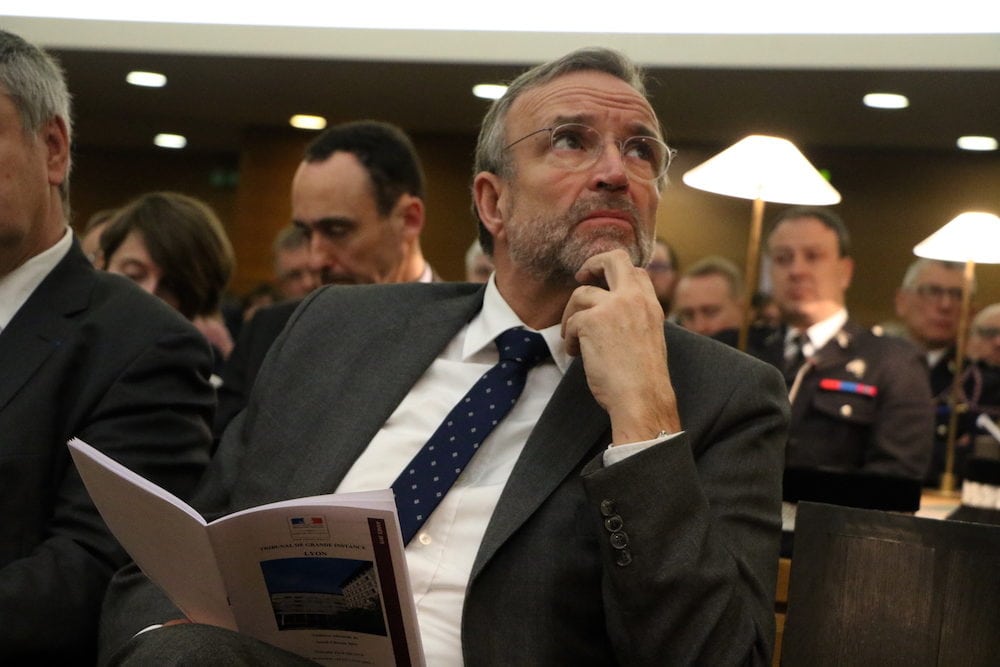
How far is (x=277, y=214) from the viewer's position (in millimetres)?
10086

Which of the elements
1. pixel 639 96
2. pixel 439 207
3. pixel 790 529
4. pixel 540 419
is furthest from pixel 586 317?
pixel 439 207

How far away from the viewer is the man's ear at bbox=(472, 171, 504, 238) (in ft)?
7.29

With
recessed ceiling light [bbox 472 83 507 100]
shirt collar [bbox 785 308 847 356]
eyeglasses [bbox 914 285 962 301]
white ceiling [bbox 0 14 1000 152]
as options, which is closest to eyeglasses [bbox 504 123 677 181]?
shirt collar [bbox 785 308 847 356]

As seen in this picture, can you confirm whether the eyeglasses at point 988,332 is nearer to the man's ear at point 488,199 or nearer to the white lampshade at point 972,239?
the white lampshade at point 972,239

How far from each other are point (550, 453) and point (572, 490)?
0.06 meters

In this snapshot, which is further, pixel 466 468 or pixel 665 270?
pixel 665 270

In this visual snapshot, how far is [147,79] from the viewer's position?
8914mm

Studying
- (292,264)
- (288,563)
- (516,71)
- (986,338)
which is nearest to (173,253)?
(288,563)

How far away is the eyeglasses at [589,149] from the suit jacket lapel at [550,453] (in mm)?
374

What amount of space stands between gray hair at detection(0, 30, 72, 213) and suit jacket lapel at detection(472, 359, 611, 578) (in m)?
0.99

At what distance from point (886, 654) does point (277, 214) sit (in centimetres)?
882

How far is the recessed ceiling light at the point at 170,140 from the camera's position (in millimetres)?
11247

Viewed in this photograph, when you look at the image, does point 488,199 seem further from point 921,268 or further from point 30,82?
point 921,268

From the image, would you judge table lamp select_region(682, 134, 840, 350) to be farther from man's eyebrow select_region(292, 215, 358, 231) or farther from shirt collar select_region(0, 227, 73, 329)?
shirt collar select_region(0, 227, 73, 329)
